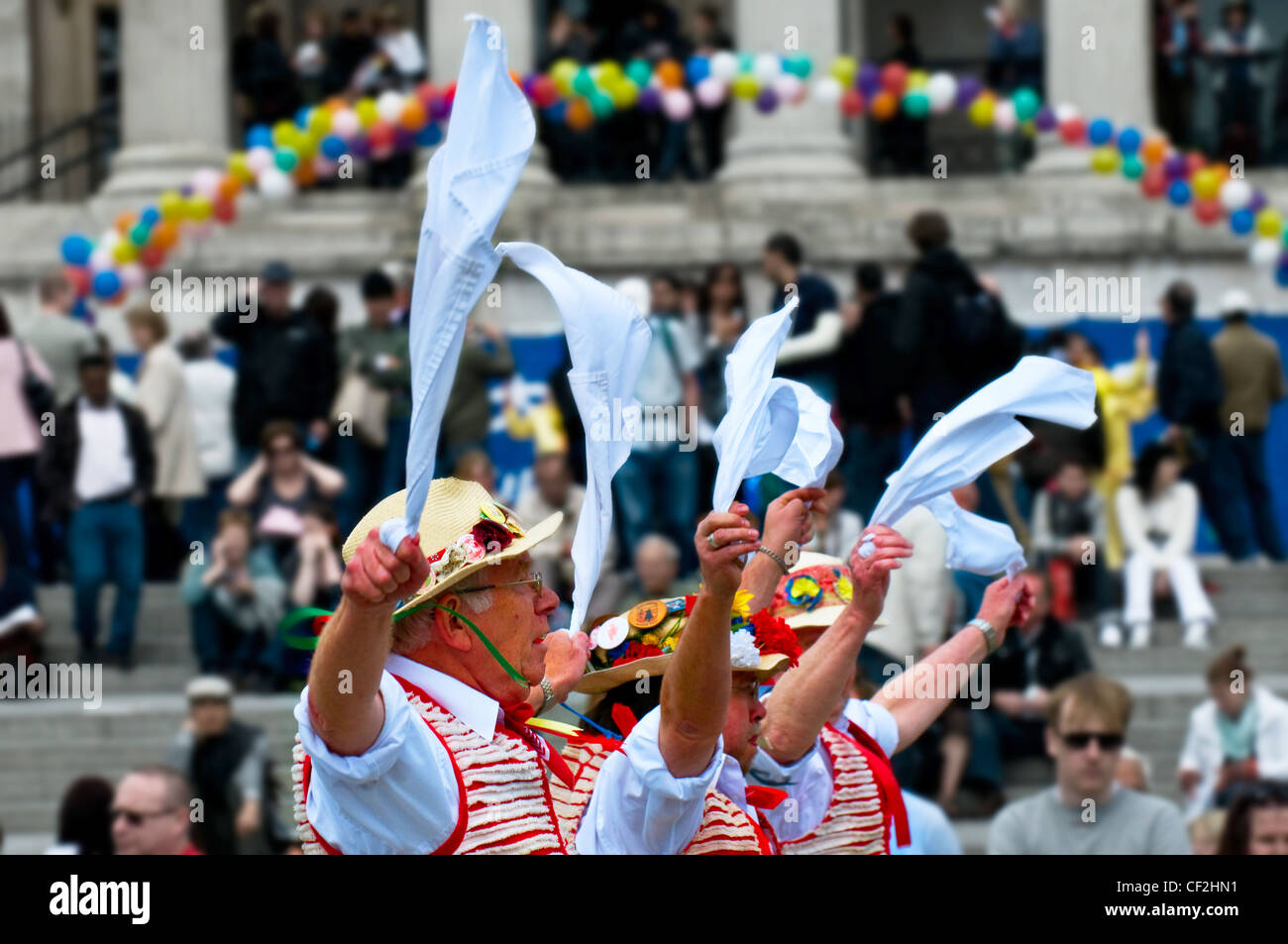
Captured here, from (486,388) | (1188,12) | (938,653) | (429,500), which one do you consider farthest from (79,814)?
(1188,12)

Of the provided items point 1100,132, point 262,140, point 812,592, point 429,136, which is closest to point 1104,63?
point 1100,132

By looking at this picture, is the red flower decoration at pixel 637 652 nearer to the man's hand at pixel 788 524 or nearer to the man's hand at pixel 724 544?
the man's hand at pixel 788 524

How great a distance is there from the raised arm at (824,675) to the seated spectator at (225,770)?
4.89 meters

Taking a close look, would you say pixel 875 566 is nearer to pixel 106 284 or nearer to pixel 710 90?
pixel 106 284

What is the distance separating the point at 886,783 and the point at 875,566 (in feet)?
3.02

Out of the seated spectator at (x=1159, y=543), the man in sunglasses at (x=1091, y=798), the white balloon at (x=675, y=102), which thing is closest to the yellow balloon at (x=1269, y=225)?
the seated spectator at (x=1159, y=543)

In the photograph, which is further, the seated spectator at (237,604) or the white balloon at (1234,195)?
the white balloon at (1234,195)

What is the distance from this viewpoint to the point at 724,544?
3561 millimetres

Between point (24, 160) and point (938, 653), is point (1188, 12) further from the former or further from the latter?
point (938, 653)

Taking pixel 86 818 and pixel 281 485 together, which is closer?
pixel 86 818

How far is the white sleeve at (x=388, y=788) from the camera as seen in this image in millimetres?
3658

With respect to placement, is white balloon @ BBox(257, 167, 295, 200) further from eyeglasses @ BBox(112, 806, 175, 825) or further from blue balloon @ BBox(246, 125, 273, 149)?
eyeglasses @ BBox(112, 806, 175, 825)

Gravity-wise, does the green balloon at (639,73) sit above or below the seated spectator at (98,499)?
above

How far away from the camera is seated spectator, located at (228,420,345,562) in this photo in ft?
40.4
